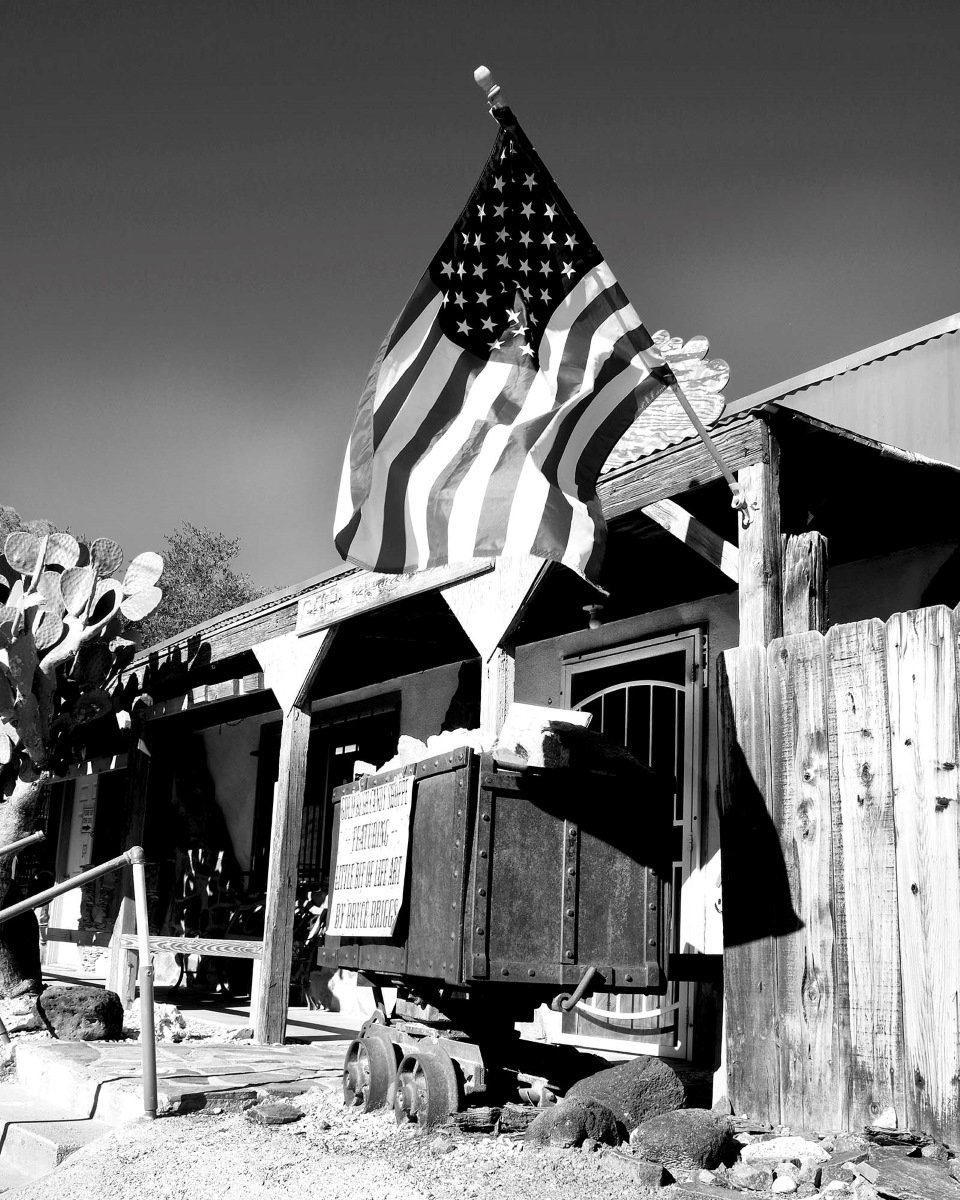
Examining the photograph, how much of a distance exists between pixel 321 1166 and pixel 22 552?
22.8 ft

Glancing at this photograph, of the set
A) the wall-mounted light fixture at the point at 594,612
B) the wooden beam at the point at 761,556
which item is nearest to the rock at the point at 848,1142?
the wooden beam at the point at 761,556

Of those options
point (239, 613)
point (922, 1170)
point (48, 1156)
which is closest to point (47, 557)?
point (239, 613)

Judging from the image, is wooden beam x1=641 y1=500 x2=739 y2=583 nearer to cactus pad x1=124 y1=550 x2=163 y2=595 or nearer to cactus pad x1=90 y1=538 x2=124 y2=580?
cactus pad x1=124 y1=550 x2=163 y2=595

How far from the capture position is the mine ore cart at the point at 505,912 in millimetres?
4457

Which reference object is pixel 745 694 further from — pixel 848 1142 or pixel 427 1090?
pixel 427 1090

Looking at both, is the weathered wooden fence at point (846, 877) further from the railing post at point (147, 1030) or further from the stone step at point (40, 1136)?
the stone step at point (40, 1136)

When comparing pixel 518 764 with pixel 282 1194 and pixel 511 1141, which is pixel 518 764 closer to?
pixel 511 1141

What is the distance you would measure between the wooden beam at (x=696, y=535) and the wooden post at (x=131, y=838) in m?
6.08

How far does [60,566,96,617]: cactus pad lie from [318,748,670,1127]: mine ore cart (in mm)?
5609

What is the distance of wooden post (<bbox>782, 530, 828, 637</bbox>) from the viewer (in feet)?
16.3

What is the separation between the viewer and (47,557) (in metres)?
9.91

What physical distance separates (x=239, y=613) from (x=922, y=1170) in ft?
22.5

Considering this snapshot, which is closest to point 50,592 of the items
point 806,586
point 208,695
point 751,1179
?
point 208,695

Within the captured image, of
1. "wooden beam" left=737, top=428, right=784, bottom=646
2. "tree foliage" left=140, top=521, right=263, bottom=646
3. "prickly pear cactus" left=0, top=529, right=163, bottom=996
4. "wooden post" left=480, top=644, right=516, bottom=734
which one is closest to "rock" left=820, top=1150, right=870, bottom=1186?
"wooden beam" left=737, top=428, right=784, bottom=646
